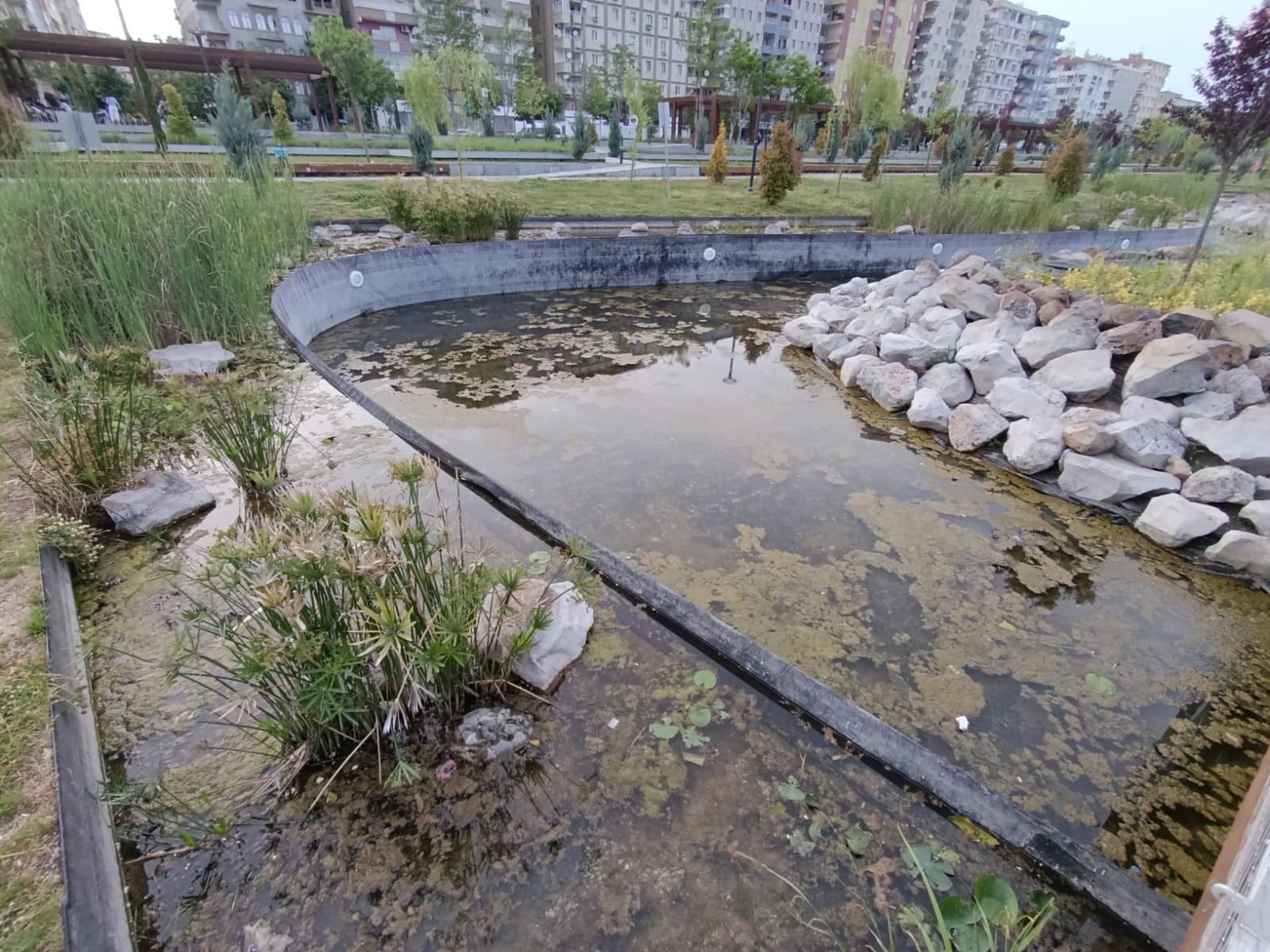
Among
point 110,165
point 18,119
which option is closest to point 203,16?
point 18,119

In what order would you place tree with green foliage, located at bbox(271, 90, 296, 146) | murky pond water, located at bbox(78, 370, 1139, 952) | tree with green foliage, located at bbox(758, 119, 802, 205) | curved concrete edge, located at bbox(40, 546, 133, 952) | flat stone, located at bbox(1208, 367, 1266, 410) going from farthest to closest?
tree with green foliage, located at bbox(271, 90, 296, 146) → tree with green foliage, located at bbox(758, 119, 802, 205) → flat stone, located at bbox(1208, 367, 1266, 410) → murky pond water, located at bbox(78, 370, 1139, 952) → curved concrete edge, located at bbox(40, 546, 133, 952)

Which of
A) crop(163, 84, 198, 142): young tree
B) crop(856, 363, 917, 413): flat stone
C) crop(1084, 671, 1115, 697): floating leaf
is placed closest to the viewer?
crop(1084, 671, 1115, 697): floating leaf

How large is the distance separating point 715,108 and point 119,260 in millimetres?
28947

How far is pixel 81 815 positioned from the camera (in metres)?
1.26

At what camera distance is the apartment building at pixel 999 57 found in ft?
166

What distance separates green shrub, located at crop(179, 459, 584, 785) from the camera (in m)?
1.31

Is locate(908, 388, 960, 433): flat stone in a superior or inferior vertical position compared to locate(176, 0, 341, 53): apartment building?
inferior

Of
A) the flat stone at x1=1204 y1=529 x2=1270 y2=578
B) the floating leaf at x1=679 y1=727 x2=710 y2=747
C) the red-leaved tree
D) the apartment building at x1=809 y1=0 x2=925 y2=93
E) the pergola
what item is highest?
the apartment building at x1=809 y1=0 x2=925 y2=93

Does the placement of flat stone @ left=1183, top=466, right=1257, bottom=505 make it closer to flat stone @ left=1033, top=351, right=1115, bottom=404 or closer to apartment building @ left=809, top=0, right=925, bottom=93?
flat stone @ left=1033, top=351, right=1115, bottom=404

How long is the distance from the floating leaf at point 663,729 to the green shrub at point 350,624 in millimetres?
439

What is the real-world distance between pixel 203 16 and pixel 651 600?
43760 millimetres

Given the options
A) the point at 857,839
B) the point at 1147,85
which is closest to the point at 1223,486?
the point at 857,839

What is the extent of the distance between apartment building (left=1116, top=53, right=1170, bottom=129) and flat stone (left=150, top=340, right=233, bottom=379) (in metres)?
86.8

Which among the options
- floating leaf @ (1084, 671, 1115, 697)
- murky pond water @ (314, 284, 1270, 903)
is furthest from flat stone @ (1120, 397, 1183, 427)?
floating leaf @ (1084, 671, 1115, 697)
